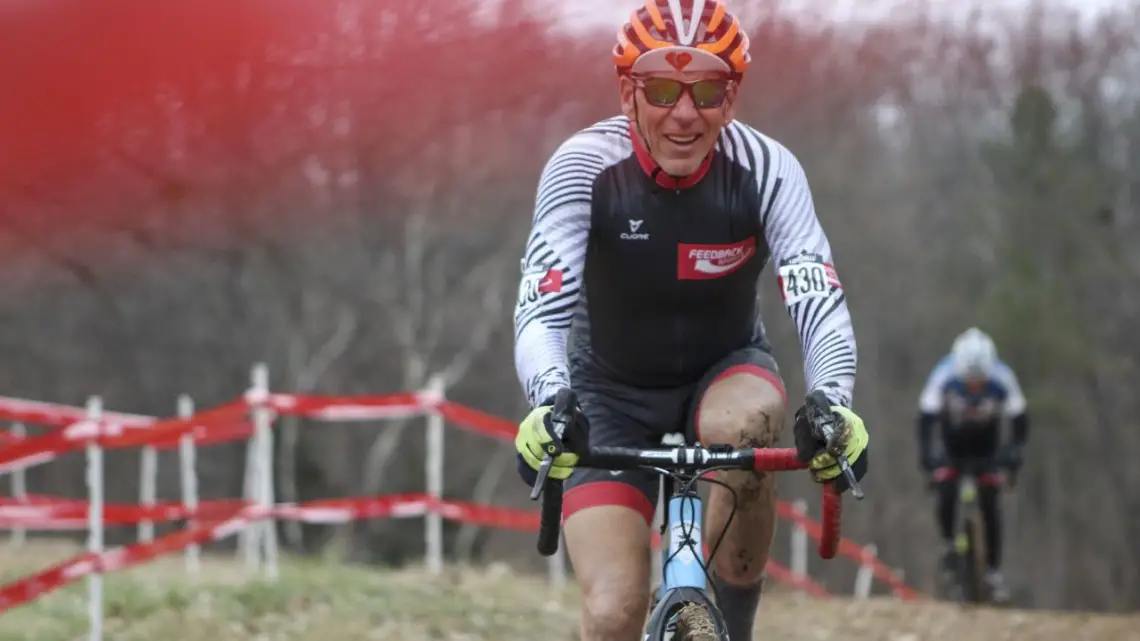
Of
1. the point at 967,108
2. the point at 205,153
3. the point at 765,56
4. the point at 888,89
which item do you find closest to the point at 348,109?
the point at 205,153

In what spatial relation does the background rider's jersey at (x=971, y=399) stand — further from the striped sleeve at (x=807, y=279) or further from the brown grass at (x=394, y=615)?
the striped sleeve at (x=807, y=279)

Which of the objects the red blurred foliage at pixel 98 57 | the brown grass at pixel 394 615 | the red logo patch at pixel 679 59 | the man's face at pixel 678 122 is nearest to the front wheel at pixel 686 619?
the man's face at pixel 678 122

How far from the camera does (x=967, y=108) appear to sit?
1543 inches

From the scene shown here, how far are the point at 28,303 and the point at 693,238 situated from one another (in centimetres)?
3068

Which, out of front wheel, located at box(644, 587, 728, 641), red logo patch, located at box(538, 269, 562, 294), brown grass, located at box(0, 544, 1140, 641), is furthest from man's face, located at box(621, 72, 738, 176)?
brown grass, located at box(0, 544, 1140, 641)

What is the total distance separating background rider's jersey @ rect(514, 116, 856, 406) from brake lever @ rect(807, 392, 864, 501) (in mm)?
325

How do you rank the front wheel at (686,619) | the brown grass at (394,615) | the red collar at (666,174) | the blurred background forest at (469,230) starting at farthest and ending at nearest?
the blurred background forest at (469,230)
the brown grass at (394,615)
the red collar at (666,174)
the front wheel at (686,619)

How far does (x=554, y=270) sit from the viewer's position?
4.49m

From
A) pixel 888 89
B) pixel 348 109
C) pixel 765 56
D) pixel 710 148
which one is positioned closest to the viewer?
pixel 710 148

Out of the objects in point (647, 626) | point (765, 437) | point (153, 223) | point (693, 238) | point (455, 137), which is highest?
point (455, 137)

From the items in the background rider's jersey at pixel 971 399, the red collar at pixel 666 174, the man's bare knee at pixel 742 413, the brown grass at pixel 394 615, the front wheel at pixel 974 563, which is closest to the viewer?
the man's bare knee at pixel 742 413

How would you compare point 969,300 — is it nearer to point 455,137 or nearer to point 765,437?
point 455,137

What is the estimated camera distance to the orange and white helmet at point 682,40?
14.3 feet

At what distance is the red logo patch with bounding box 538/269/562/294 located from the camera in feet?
14.7
